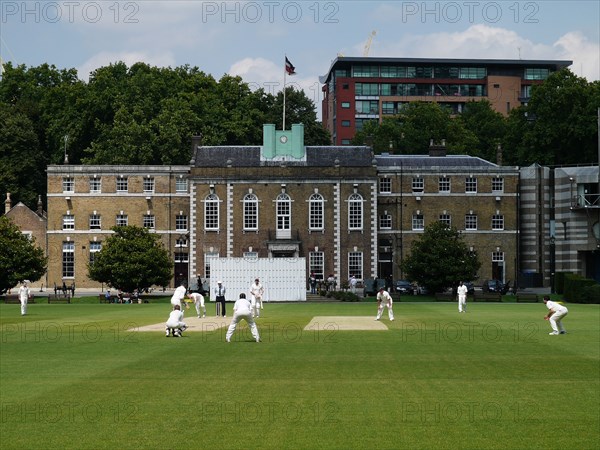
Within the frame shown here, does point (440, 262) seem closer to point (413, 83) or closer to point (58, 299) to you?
point (58, 299)

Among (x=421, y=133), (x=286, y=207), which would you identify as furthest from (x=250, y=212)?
(x=421, y=133)

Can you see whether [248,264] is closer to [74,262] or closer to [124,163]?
[74,262]

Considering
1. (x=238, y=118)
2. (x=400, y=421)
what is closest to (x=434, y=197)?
(x=238, y=118)

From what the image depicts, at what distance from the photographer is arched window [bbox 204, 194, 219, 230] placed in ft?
314

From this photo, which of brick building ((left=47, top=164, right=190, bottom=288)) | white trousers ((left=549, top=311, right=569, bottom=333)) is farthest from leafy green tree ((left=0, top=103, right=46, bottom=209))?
white trousers ((left=549, top=311, right=569, bottom=333))

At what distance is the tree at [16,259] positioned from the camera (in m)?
79.5

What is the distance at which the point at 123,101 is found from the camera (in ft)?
370

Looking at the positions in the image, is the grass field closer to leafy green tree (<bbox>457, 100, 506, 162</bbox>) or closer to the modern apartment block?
leafy green tree (<bbox>457, 100, 506, 162</bbox>)

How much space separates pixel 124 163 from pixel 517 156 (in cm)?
3978

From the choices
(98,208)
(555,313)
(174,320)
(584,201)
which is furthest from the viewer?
(98,208)

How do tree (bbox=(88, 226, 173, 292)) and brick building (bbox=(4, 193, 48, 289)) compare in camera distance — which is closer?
tree (bbox=(88, 226, 173, 292))

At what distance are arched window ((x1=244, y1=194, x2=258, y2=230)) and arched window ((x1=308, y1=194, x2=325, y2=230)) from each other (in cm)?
475

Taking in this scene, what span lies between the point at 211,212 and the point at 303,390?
7293cm

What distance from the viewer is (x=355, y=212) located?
316ft
